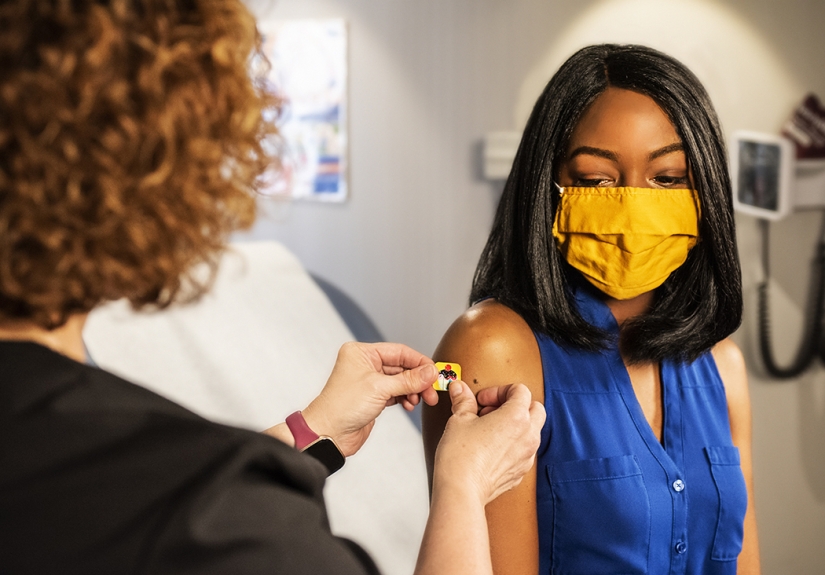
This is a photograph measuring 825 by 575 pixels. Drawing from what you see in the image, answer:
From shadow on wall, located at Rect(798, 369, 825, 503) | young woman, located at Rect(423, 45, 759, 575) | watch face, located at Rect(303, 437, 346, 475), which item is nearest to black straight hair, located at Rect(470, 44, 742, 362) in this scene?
young woman, located at Rect(423, 45, 759, 575)

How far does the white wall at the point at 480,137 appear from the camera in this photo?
2.57m

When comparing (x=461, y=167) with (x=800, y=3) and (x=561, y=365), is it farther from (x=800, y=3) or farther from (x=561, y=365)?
(x=561, y=365)

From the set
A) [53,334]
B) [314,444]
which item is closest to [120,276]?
[53,334]

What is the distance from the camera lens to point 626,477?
1.20 m

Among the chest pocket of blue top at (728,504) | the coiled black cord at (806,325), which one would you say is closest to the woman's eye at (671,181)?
the chest pocket of blue top at (728,504)

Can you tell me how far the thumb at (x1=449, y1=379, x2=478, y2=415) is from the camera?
1076 mm

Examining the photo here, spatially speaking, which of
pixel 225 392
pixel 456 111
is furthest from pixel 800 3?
pixel 225 392

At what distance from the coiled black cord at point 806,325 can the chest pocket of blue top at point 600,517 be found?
64.1 inches

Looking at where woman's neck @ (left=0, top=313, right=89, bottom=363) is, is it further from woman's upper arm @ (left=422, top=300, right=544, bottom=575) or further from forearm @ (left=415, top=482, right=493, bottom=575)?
woman's upper arm @ (left=422, top=300, right=544, bottom=575)

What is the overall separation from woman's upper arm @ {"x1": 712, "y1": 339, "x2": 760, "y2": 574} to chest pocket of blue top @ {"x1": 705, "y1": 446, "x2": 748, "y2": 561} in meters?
0.09

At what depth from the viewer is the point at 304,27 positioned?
3.30m

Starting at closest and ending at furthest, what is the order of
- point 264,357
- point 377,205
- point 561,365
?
point 561,365, point 264,357, point 377,205

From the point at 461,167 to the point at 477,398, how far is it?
2.04 meters

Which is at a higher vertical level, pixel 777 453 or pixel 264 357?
pixel 264 357
